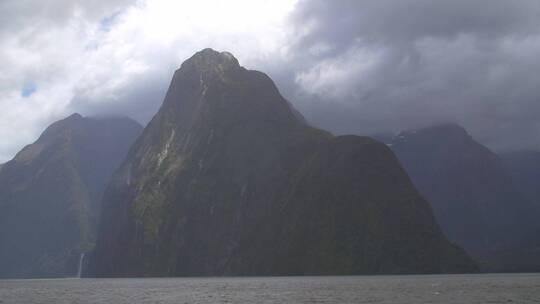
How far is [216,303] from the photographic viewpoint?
9819cm

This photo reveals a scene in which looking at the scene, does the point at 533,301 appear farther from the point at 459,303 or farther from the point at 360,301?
the point at 360,301

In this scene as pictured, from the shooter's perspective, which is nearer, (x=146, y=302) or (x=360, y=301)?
(x=360, y=301)

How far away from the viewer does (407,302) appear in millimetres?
92125

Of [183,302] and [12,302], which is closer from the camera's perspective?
[183,302]

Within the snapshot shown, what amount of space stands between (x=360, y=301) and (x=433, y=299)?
1016 centimetres

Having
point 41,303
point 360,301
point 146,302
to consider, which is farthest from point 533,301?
point 41,303

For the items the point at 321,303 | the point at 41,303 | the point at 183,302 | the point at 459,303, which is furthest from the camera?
the point at 41,303

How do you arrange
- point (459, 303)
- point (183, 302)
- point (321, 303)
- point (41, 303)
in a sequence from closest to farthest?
point (459, 303), point (321, 303), point (183, 302), point (41, 303)

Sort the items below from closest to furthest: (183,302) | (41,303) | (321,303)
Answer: (321,303) < (183,302) < (41,303)

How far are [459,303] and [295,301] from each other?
2344 cm

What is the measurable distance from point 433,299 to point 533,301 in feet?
43.6

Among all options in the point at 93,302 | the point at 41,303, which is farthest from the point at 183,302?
the point at 41,303

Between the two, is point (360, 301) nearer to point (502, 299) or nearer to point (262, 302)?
point (262, 302)

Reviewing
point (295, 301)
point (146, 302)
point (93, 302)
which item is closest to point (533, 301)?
point (295, 301)
